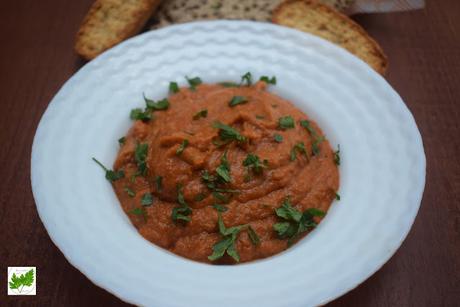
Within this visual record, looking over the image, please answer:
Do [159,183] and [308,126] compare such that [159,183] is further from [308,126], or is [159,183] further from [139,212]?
[308,126]

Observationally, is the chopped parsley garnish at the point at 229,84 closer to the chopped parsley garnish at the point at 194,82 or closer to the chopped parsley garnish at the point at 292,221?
the chopped parsley garnish at the point at 194,82

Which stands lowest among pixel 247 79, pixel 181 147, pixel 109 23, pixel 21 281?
pixel 21 281

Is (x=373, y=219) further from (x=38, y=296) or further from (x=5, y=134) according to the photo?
(x=5, y=134)

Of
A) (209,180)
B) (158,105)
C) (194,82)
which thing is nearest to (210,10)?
(194,82)

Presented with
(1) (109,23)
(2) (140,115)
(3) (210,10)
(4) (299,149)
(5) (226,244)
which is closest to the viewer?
(5) (226,244)

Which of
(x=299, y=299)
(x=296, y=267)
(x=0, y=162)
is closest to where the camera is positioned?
(x=299, y=299)

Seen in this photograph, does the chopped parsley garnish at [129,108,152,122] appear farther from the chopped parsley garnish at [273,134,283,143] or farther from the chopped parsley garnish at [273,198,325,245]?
the chopped parsley garnish at [273,198,325,245]

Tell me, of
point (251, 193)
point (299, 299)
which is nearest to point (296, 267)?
point (299, 299)
